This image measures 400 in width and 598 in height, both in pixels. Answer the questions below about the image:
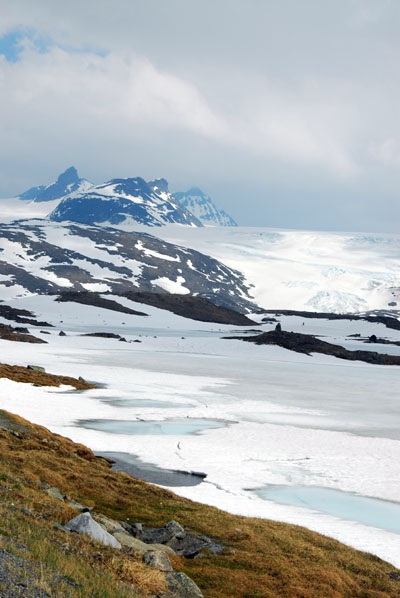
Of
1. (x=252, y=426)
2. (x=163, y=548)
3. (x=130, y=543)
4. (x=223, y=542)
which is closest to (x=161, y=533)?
(x=163, y=548)

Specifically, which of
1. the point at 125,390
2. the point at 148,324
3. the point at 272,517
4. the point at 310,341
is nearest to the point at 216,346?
the point at 310,341

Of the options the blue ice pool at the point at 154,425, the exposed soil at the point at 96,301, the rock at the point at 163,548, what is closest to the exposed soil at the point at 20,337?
the exposed soil at the point at 96,301

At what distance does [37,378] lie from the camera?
2388 inches

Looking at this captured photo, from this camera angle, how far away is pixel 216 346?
12138cm

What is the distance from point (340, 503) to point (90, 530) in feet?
50.0

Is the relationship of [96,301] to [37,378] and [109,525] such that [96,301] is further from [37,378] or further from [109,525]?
[109,525]

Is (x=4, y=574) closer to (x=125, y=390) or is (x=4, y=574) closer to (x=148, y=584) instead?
(x=148, y=584)

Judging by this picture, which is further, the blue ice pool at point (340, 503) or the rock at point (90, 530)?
the blue ice pool at point (340, 503)

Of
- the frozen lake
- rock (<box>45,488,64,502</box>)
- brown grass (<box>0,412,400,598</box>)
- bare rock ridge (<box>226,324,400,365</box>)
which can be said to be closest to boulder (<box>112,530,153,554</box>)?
brown grass (<box>0,412,400,598</box>)

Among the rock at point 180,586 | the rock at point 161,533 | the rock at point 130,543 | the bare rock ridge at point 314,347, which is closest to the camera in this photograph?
the rock at point 180,586

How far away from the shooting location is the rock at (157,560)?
51.8 ft

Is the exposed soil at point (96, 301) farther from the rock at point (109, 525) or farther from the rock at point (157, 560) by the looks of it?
the rock at point (157, 560)

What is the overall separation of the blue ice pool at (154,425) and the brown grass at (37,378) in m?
16.6

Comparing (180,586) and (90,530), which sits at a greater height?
(90,530)
